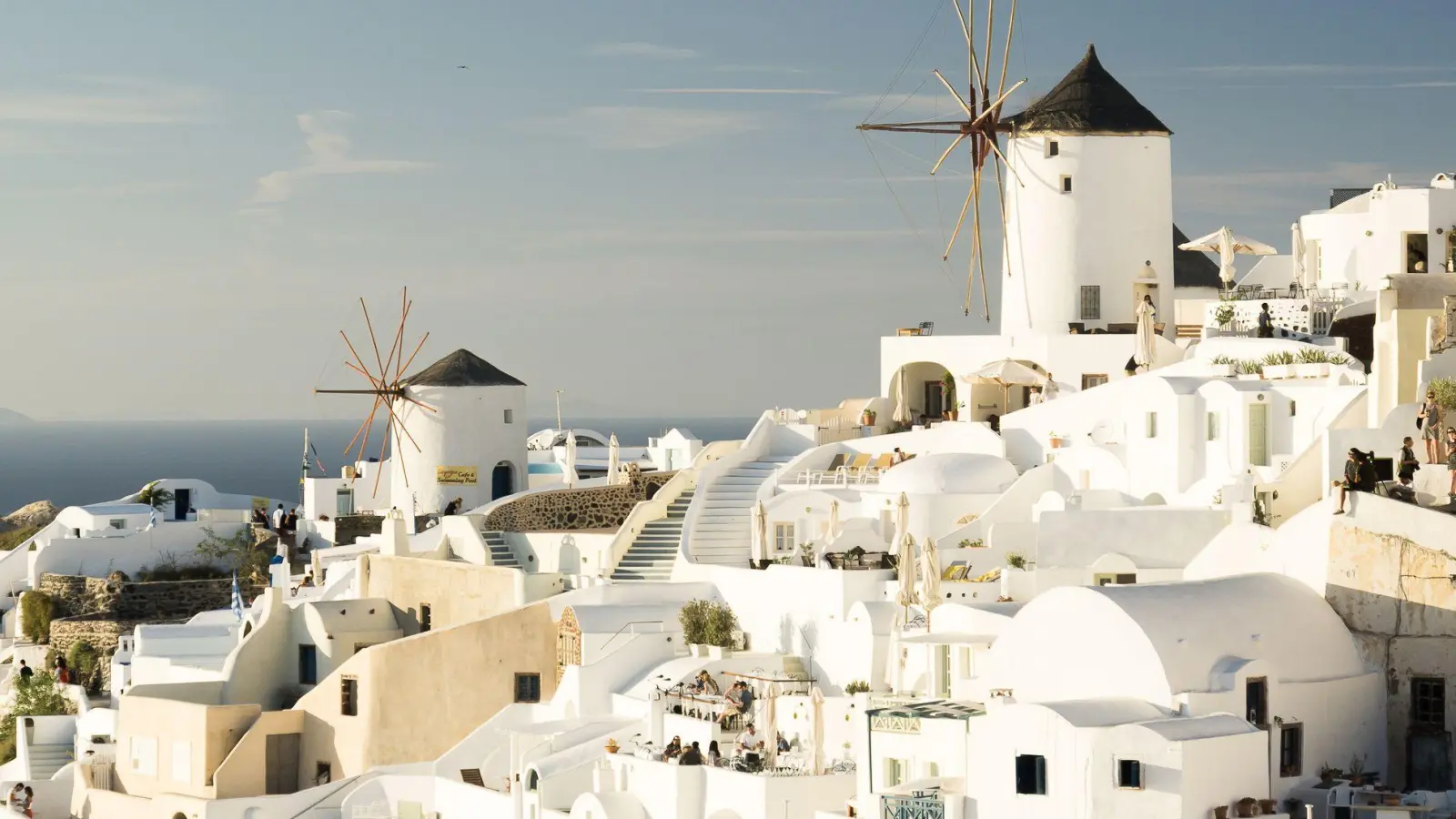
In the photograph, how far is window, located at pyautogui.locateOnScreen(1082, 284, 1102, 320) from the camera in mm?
45156

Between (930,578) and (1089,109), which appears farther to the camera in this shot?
(1089,109)

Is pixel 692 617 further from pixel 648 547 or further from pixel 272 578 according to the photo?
pixel 272 578

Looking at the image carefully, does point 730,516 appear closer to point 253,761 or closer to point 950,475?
point 950,475

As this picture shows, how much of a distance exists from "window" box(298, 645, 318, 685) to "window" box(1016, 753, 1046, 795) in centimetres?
1745

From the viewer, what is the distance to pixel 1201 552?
33.3 meters

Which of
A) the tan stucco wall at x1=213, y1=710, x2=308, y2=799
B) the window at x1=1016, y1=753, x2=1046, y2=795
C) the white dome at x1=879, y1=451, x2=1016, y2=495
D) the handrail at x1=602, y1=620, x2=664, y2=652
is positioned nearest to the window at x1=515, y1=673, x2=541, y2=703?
the handrail at x1=602, y1=620, x2=664, y2=652

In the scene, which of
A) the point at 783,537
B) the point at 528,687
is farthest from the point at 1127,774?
the point at 783,537

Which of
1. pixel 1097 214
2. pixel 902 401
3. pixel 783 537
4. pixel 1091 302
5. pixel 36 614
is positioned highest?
pixel 1097 214

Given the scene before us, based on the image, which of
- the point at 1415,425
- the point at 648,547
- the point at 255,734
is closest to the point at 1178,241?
the point at 648,547

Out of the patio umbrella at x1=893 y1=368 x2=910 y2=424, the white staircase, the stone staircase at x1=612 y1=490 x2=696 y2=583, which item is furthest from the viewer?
the patio umbrella at x1=893 y1=368 x2=910 y2=424

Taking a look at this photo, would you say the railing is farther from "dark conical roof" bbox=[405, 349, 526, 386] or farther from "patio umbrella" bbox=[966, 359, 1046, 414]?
"dark conical roof" bbox=[405, 349, 526, 386]

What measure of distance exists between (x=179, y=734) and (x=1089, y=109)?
19400 millimetres

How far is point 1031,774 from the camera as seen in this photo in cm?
2719

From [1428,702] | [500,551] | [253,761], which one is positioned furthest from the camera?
[500,551]
